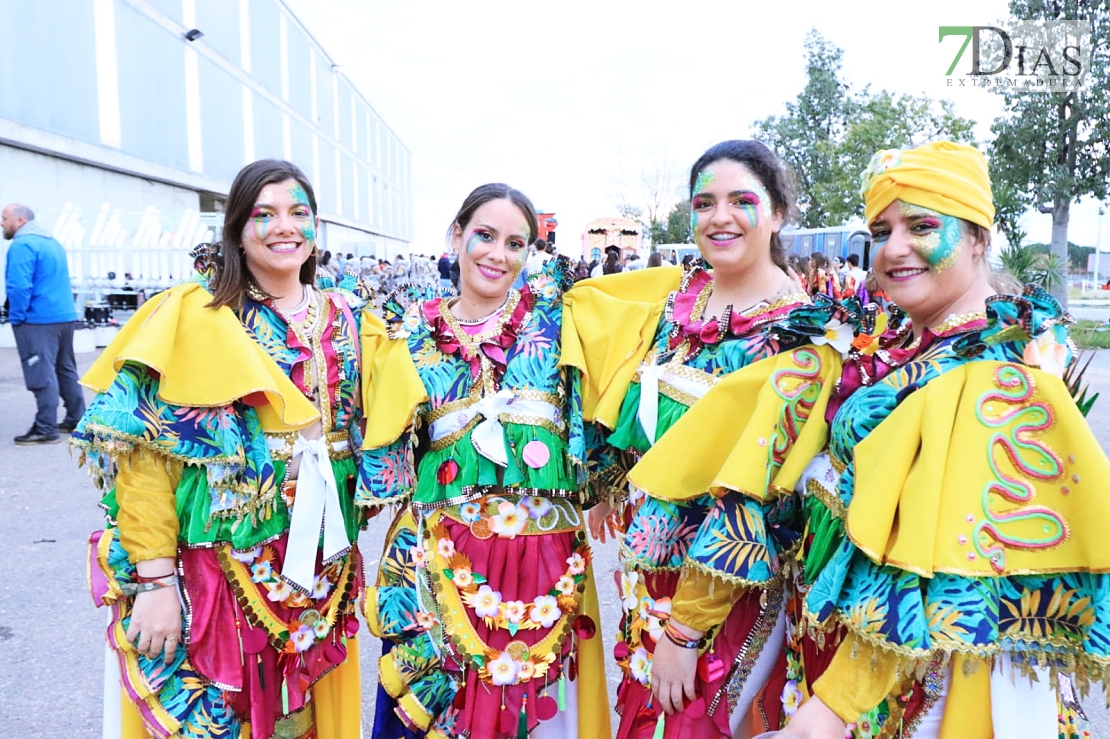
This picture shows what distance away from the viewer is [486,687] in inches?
87.1

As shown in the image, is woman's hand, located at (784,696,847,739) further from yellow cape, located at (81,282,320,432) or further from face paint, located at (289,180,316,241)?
face paint, located at (289,180,316,241)

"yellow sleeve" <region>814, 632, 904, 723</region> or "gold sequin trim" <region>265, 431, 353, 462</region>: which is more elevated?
"gold sequin trim" <region>265, 431, 353, 462</region>

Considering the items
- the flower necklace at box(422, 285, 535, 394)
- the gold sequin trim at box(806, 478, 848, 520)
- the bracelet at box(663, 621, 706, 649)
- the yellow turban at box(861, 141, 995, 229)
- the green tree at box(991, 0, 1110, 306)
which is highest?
the green tree at box(991, 0, 1110, 306)

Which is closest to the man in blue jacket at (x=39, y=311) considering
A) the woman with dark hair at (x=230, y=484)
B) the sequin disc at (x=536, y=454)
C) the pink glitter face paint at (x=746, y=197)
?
the woman with dark hair at (x=230, y=484)

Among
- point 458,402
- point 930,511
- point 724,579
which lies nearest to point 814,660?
point 724,579

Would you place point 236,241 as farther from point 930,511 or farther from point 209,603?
point 930,511

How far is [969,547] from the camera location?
1.38 metres

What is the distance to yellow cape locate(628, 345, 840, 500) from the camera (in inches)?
69.1

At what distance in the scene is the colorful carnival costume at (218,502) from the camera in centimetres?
205

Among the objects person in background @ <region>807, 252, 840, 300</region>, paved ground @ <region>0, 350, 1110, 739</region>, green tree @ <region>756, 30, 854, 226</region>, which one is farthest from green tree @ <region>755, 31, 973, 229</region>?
paved ground @ <region>0, 350, 1110, 739</region>

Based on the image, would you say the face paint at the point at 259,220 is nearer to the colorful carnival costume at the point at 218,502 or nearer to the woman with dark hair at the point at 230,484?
the woman with dark hair at the point at 230,484

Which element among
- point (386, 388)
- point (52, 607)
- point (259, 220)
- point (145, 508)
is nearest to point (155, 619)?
point (145, 508)

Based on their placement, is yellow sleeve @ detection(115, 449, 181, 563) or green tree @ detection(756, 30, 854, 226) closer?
yellow sleeve @ detection(115, 449, 181, 563)

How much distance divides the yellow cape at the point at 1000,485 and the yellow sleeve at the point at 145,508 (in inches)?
69.6
